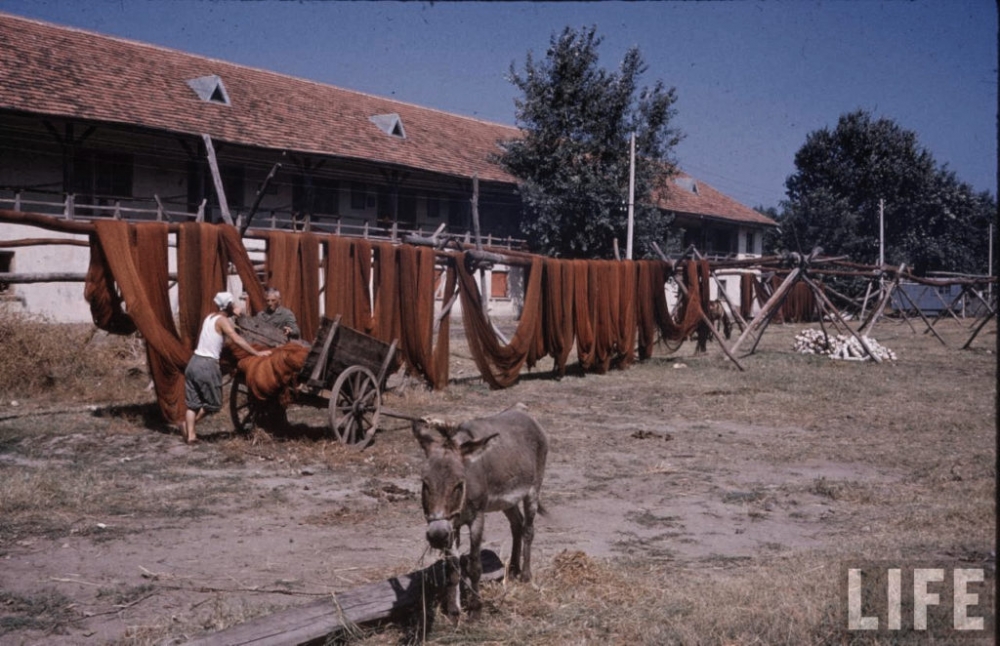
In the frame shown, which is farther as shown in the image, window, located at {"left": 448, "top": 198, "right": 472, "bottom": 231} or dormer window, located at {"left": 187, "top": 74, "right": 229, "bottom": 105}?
window, located at {"left": 448, "top": 198, "right": 472, "bottom": 231}

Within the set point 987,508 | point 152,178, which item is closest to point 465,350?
point 152,178

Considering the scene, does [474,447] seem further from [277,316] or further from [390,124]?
[390,124]

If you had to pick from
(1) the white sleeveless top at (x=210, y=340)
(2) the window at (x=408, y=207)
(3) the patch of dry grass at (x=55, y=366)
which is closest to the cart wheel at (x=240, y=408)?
(1) the white sleeveless top at (x=210, y=340)

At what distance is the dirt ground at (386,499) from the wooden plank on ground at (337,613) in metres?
0.19

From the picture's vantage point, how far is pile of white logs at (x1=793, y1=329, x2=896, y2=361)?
66.3 ft

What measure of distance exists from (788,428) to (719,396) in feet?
8.87

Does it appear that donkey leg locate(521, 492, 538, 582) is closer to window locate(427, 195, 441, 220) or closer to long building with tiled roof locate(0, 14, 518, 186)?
long building with tiled roof locate(0, 14, 518, 186)

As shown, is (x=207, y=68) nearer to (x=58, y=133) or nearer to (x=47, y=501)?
(x=58, y=133)

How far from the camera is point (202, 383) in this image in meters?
8.91

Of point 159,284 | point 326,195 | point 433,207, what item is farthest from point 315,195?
point 159,284

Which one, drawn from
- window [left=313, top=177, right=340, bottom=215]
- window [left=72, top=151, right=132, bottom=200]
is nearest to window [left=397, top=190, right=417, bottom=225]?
window [left=313, top=177, right=340, bottom=215]

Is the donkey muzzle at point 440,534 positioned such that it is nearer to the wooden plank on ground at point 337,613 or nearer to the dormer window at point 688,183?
the wooden plank on ground at point 337,613

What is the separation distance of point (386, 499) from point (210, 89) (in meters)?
20.9

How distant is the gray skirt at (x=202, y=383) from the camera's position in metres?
8.92
